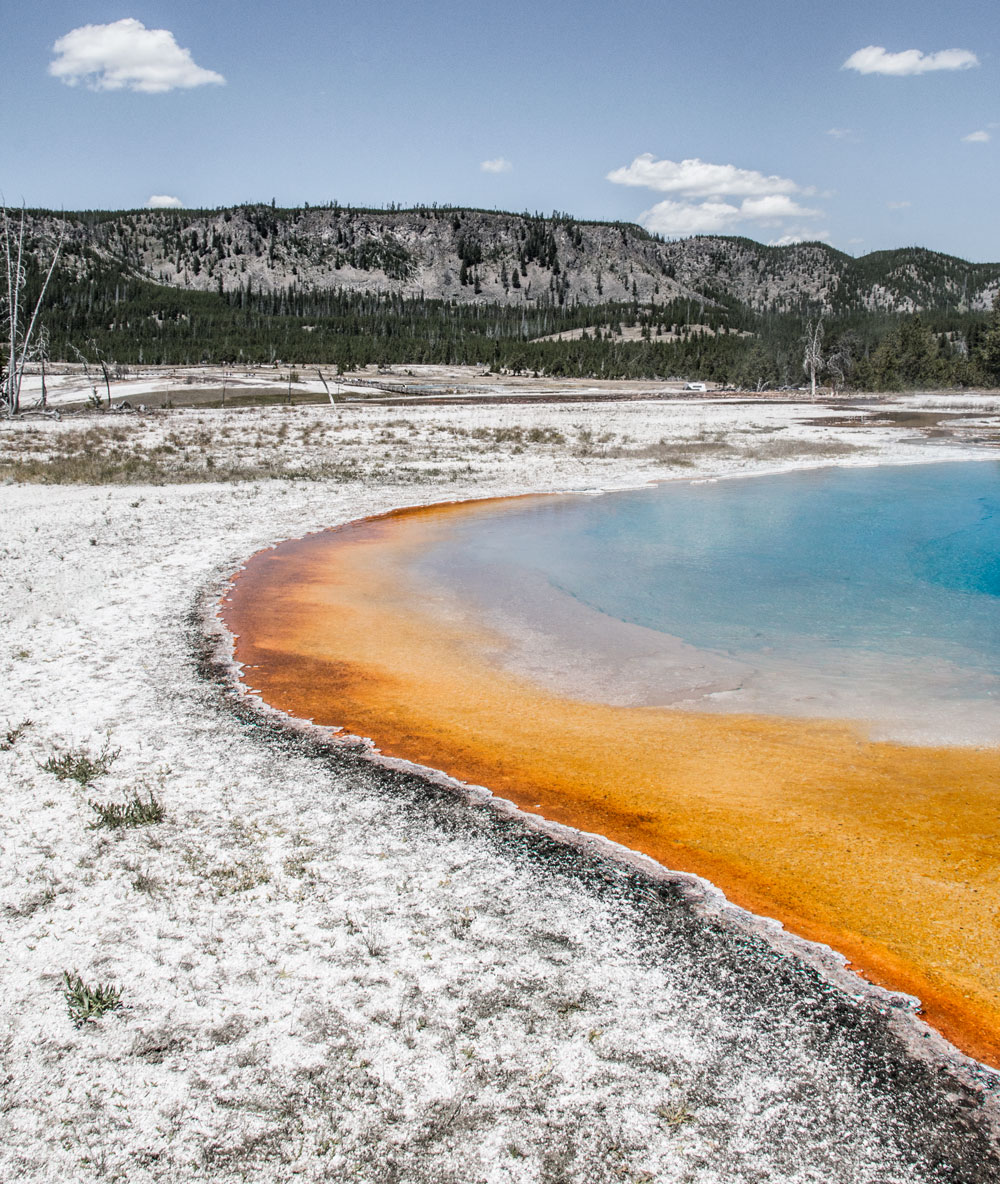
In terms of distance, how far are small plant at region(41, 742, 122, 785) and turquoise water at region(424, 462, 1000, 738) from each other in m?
5.66

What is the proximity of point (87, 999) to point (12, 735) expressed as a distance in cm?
355

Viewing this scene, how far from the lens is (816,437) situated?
120 ft

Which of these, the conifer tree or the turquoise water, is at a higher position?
the conifer tree

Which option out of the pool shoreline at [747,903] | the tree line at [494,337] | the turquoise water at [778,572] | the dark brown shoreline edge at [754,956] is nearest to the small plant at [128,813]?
the dark brown shoreline edge at [754,956]

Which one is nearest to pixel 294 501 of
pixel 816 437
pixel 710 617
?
pixel 710 617

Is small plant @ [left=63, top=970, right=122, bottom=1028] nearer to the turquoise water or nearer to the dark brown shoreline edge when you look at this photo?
the dark brown shoreline edge

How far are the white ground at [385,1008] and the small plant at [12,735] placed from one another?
86 millimetres

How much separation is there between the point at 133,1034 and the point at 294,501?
16.9 metres

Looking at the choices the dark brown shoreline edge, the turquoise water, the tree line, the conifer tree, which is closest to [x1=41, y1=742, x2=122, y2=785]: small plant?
the dark brown shoreline edge

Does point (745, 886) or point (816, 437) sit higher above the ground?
point (816, 437)

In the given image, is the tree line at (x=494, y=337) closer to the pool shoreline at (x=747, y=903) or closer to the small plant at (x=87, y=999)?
the pool shoreline at (x=747, y=903)

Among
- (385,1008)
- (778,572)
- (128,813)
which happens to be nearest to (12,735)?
(128,813)

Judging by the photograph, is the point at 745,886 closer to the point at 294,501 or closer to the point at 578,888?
the point at 578,888

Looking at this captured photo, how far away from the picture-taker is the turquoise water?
10086mm
